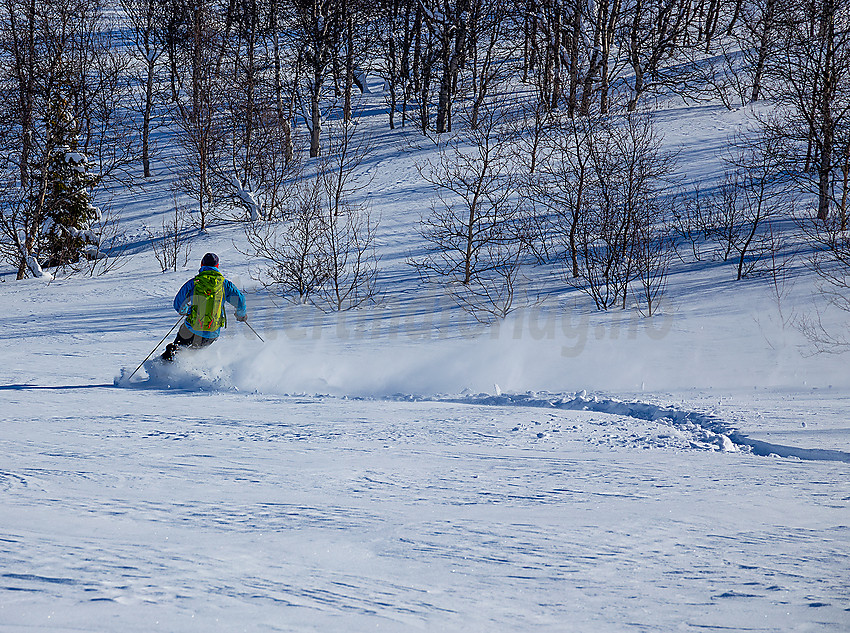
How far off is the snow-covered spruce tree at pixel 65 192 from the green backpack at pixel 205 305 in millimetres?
14093

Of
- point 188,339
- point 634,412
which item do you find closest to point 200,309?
point 188,339

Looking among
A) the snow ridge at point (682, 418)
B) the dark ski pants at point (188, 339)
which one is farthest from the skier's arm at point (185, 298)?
the snow ridge at point (682, 418)

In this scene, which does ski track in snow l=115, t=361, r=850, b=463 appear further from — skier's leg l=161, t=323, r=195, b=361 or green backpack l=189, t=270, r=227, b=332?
green backpack l=189, t=270, r=227, b=332

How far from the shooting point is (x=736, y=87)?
99.4 feet

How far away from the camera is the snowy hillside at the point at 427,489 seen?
2.72 m

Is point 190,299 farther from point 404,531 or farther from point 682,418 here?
point 404,531

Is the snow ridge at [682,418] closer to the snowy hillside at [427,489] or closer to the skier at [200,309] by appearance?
the snowy hillside at [427,489]

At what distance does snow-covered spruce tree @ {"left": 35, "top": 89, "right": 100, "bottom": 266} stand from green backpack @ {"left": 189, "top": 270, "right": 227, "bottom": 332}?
46.2 feet

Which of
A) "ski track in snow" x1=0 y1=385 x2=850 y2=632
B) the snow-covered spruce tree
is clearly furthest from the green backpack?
the snow-covered spruce tree

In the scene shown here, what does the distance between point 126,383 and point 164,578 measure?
6.17 meters

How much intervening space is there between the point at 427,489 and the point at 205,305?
5.39 meters

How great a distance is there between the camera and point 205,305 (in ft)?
28.6

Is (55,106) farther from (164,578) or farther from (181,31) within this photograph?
(164,578)

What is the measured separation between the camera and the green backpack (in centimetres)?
873
